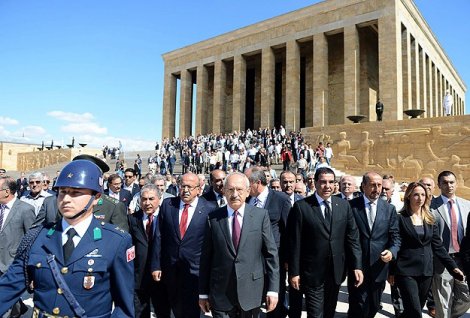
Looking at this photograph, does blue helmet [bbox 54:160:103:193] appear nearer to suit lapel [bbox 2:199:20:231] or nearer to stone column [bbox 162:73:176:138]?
suit lapel [bbox 2:199:20:231]

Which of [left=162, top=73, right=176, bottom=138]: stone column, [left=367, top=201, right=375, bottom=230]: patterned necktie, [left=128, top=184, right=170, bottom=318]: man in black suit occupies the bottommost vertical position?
[left=128, top=184, right=170, bottom=318]: man in black suit

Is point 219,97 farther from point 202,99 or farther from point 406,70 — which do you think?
point 406,70

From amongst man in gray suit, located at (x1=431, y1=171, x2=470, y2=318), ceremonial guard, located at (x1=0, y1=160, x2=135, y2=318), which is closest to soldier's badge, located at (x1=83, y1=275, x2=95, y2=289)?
ceremonial guard, located at (x1=0, y1=160, x2=135, y2=318)

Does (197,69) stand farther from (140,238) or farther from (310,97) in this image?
(140,238)

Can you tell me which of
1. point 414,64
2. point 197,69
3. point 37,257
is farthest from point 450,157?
point 197,69

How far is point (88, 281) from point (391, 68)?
24.9 metres

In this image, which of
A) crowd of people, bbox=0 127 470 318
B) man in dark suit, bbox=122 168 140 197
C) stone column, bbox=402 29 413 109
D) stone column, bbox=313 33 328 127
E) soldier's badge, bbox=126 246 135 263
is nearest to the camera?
soldier's badge, bbox=126 246 135 263

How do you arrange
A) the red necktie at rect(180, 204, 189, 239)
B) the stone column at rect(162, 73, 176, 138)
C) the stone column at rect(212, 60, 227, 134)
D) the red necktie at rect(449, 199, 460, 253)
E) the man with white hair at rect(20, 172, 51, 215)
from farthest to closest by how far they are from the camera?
the stone column at rect(162, 73, 176, 138) < the stone column at rect(212, 60, 227, 134) < the man with white hair at rect(20, 172, 51, 215) < the red necktie at rect(449, 199, 460, 253) < the red necktie at rect(180, 204, 189, 239)

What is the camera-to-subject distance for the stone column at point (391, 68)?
22.9 metres

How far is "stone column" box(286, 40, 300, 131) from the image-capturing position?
27.7 m

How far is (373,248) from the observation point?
4.09m

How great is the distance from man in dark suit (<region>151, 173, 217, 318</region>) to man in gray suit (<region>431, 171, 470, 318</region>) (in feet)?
9.39

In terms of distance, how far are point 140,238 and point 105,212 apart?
542 millimetres

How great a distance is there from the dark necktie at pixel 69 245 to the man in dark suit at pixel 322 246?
2.46 metres
